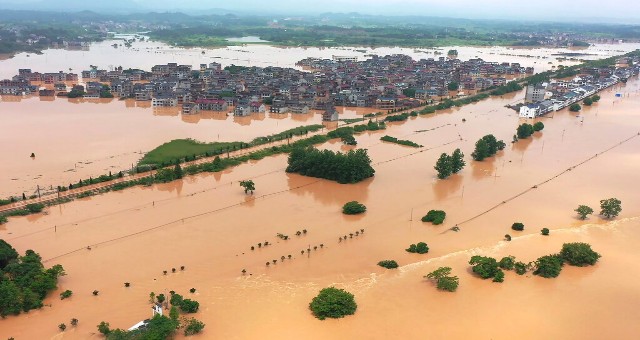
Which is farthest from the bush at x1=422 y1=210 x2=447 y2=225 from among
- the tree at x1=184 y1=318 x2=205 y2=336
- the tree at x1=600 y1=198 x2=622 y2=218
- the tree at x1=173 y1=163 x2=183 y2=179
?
the tree at x1=173 y1=163 x2=183 y2=179

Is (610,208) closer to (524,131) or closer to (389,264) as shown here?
(389,264)

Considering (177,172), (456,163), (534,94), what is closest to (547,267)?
(456,163)

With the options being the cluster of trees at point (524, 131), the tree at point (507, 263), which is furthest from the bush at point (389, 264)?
the cluster of trees at point (524, 131)

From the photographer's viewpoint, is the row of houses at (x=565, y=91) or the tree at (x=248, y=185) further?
the row of houses at (x=565, y=91)

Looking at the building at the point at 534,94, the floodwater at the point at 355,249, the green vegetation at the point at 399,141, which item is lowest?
the floodwater at the point at 355,249

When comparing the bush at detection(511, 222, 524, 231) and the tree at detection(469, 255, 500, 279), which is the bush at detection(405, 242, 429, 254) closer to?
the tree at detection(469, 255, 500, 279)

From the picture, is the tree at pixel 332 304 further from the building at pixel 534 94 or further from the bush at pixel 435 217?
the building at pixel 534 94
